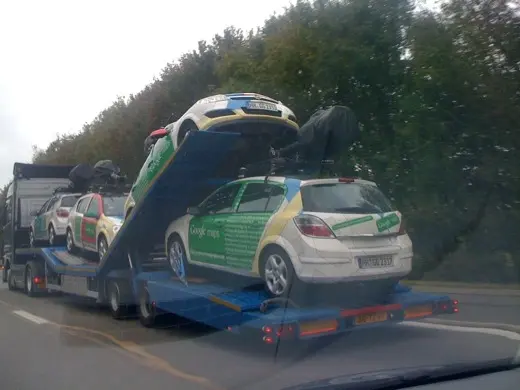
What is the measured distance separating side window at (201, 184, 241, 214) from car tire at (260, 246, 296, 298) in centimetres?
114

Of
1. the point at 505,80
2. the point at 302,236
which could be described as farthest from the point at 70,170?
the point at 302,236

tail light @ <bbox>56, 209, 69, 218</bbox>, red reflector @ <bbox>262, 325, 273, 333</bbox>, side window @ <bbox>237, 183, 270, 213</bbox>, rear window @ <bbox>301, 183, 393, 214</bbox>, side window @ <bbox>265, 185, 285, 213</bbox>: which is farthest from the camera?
tail light @ <bbox>56, 209, 69, 218</bbox>

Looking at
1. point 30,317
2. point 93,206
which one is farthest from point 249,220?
point 30,317

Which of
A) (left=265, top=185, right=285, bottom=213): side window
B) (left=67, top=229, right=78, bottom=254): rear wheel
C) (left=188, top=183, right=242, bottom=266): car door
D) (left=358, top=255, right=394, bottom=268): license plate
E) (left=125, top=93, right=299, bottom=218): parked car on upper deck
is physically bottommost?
(left=67, top=229, right=78, bottom=254): rear wheel

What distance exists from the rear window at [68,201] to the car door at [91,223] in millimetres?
1837

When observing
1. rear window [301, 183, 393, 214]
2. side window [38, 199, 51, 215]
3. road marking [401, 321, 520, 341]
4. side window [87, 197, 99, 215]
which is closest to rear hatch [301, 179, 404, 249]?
rear window [301, 183, 393, 214]

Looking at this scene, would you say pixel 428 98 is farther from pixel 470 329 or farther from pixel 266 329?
pixel 266 329

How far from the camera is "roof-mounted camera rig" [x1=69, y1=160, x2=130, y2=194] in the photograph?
15263 mm

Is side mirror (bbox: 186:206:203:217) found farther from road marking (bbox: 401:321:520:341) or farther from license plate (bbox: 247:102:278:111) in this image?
road marking (bbox: 401:321:520:341)

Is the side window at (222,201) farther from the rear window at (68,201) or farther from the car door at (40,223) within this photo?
the car door at (40,223)

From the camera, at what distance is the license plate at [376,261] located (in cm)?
832

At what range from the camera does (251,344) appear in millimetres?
9336

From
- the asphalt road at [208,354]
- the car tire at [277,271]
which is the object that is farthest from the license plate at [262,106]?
the asphalt road at [208,354]

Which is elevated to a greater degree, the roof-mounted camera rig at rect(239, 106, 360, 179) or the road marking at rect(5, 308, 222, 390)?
the roof-mounted camera rig at rect(239, 106, 360, 179)
